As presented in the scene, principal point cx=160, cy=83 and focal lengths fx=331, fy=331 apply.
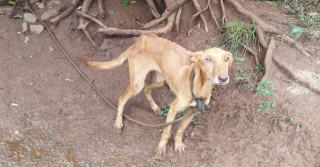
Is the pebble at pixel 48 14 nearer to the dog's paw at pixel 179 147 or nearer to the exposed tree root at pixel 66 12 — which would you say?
the exposed tree root at pixel 66 12

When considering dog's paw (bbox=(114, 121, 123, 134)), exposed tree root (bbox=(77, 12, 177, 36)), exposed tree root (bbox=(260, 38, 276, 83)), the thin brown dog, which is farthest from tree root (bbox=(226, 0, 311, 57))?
dog's paw (bbox=(114, 121, 123, 134))

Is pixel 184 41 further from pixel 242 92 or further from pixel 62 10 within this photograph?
pixel 62 10

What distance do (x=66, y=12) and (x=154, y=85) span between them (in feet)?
10.8

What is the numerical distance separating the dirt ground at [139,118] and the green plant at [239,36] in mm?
334

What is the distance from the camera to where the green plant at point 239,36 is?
246 inches

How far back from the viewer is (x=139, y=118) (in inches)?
233

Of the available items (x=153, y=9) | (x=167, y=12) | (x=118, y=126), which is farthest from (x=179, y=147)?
(x=153, y=9)

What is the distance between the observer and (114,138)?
5473 millimetres

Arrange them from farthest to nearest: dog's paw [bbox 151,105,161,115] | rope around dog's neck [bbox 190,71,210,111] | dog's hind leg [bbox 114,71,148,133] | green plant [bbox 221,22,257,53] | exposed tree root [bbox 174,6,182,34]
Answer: exposed tree root [bbox 174,6,182,34]
green plant [bbox 221,22,257,53]
dog's paw [bbox 151,105,161,115]
dog's hind leg [bbox 114,71,148,133]
rope around dog's neck [bbox 190,71,210,111]

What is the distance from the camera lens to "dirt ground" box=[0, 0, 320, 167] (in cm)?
498

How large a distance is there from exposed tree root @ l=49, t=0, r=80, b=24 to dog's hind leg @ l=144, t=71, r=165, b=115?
123 inches

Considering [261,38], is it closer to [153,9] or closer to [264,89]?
[264,89]

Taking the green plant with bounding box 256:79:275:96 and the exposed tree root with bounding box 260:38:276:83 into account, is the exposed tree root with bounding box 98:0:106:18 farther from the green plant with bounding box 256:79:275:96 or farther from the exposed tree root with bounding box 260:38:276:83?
the green plant with bounding box 256:79:275:96

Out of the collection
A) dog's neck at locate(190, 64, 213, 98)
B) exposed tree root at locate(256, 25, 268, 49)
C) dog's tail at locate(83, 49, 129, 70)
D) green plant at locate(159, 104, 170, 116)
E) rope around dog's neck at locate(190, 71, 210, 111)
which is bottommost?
green plant at locate(159, 104, 170, 116)
